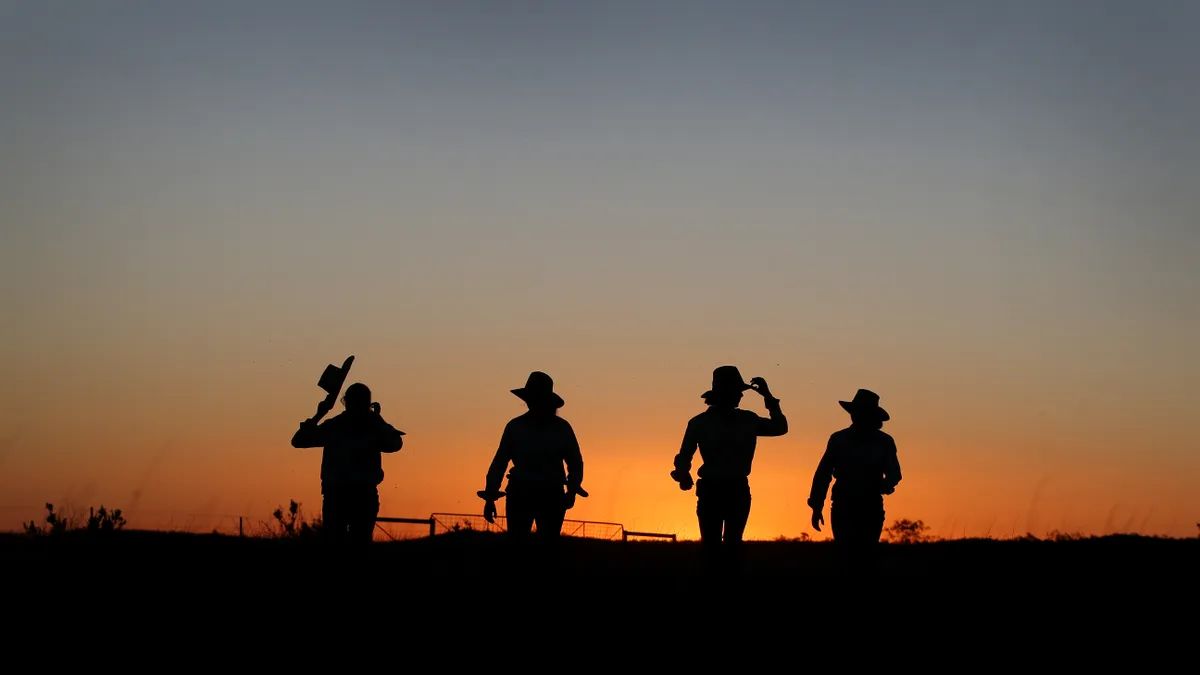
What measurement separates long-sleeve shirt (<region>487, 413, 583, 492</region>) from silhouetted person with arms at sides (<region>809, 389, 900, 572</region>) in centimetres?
291

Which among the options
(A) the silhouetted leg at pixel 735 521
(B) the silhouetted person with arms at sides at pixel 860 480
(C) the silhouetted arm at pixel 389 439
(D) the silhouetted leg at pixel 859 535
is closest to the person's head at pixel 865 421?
(B) the silhouetted person with arms at sides at pixel 860 480

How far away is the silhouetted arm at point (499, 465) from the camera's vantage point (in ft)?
52.9

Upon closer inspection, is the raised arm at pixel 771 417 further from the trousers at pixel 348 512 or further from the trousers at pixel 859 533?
the trousers at pixel 348 512

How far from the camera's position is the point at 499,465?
53.1 feet

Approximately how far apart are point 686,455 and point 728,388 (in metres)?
0.85

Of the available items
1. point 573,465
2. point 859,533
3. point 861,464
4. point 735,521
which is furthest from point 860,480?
point 573,465

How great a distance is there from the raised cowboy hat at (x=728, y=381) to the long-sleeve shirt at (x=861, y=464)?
4.60 ft

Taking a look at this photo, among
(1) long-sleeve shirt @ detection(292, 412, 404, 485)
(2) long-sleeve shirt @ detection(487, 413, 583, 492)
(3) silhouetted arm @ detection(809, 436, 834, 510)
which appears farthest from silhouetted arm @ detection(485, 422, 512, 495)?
(3) silhouetted arm @ detection(809, 436, 834, 510)

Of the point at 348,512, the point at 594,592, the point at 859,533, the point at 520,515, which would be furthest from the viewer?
the point at 348,512

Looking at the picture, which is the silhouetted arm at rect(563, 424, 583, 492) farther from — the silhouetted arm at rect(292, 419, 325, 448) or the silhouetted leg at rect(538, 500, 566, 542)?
the silhouetted arm at rect(292, 419, 325, 448)

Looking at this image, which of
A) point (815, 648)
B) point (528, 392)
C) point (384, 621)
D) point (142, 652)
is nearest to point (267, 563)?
point (528, 392)

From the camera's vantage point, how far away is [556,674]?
10.7m

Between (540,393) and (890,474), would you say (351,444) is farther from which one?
(890,474)

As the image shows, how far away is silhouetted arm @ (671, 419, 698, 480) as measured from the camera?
1628 cm
